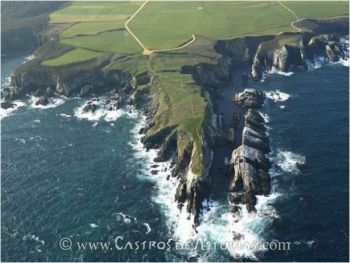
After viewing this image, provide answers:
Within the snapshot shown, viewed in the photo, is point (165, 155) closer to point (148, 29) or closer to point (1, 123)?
point (1, 123)

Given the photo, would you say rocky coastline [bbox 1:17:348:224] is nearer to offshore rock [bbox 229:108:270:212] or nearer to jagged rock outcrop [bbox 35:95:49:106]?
offshore rock [bbox 229:108:270:212]

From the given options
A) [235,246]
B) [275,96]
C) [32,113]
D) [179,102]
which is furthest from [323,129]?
[32,113]

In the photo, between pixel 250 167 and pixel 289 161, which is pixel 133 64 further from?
pixel 250 167

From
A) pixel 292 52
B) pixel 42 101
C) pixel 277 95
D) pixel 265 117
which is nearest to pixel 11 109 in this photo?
pixel 42 101

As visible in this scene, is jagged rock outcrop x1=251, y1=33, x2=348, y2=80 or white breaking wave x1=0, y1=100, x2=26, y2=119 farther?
jagged rock outcrop x1=251, y1=33, x2=348, y2=80

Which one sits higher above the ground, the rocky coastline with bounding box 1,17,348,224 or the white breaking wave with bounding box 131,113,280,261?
the rocky coastline with bounding box 1,17,348,224

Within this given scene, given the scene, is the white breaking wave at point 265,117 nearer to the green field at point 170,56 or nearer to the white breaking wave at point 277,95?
the white breaking wave at point 277,95

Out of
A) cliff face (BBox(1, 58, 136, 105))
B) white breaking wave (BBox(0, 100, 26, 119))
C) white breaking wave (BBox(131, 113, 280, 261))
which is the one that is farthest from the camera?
cliff face (BBox(1, 58, 136, 105))

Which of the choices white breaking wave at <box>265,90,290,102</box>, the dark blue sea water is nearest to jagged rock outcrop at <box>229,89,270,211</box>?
the dark blue sea water
